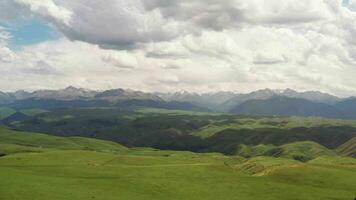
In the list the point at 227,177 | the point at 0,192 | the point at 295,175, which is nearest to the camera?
the point at 0,192

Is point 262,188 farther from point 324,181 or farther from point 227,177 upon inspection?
point 324,181

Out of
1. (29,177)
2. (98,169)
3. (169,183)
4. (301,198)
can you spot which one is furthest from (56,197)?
(301,198)

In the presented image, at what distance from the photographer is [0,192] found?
71.4m

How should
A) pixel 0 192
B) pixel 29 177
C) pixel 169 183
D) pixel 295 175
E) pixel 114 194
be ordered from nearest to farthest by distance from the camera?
pixel 0 192 → pixel 114 194 → pixel 29 177 → pixel 169 183 → pixel 295 175

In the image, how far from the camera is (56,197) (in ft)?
240

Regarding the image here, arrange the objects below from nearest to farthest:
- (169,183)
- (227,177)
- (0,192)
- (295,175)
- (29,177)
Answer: (0,192) → (29,177) → (169,183) → (227,177) → (295,175)

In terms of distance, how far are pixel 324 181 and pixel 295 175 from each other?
7.15 metres

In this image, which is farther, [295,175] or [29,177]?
[295,175]

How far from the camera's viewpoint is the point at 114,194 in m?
81.2

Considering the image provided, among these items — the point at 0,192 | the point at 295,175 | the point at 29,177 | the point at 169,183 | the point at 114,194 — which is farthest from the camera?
the point at 295,175

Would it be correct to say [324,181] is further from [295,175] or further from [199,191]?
[199,191]

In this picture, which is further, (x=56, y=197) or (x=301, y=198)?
(x=301, y=198)

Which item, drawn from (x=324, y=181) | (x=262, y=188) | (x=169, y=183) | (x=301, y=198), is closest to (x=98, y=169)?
(x=169, y=183)

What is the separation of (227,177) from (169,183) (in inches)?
721
